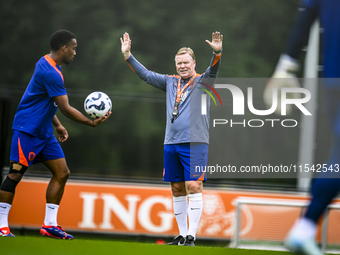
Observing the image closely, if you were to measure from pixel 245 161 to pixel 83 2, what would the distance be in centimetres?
749

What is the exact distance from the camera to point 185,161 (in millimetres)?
4176

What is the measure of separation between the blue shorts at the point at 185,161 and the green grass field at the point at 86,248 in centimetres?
77

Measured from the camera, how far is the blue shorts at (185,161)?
4.16 meters

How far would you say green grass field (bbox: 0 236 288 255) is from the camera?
3227 mm

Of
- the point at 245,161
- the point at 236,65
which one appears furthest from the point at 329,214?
the point at 236,65

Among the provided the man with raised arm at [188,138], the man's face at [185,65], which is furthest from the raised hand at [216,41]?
the man's face at [185,65]

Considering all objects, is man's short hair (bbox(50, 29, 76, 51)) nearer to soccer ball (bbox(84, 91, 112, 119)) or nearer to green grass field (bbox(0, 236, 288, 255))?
soccer ball (bbox(84, 91, 112, 119))

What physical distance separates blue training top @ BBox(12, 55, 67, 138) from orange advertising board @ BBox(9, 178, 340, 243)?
365 centimetres

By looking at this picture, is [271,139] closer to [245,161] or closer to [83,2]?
[245,161]

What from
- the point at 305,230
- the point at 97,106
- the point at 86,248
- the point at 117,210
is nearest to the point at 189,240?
the point at 86,248

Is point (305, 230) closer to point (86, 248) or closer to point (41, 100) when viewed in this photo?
point (86, 248)

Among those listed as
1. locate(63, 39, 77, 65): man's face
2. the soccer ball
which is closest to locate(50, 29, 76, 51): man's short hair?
locate(63, 39, 77, 65): man's face

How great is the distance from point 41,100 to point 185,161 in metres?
1.38

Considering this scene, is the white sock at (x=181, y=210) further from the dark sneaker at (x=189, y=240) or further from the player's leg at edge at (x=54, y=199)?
the player's leg at edge at (x=54, y=199)
